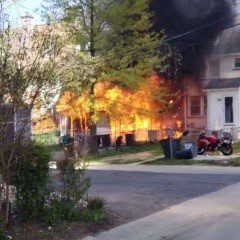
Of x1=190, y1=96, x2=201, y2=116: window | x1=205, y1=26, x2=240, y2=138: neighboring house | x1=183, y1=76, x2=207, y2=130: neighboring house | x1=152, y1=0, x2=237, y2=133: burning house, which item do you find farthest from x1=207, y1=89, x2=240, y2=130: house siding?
x1=190, y1=96, x2=201, y2=116: window

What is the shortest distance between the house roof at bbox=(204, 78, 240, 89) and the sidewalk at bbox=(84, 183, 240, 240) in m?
22.0

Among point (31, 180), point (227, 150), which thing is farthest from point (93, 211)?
point (227, 150)

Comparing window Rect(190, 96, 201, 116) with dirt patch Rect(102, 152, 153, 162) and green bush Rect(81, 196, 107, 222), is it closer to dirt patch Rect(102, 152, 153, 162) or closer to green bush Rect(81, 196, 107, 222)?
dirt patch Rect(102, 152, 153, 162)

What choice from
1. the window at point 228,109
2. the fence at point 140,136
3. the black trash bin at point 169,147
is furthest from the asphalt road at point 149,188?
the window at point 228,109

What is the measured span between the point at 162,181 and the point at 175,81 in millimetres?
20318

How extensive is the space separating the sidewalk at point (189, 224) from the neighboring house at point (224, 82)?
21.2 m

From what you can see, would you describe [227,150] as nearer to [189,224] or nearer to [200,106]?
[200,106]

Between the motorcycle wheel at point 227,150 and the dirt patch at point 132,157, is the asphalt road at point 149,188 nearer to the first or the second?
the motorcycle wheel at point 227,150

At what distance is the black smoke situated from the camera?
1383 inches

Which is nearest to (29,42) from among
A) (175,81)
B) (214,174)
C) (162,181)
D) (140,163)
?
(162,181)

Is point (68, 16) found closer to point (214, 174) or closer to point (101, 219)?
point (214, 174)

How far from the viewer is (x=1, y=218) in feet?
26.1

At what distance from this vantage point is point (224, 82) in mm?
34219

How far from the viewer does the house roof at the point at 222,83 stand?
1313 inches
